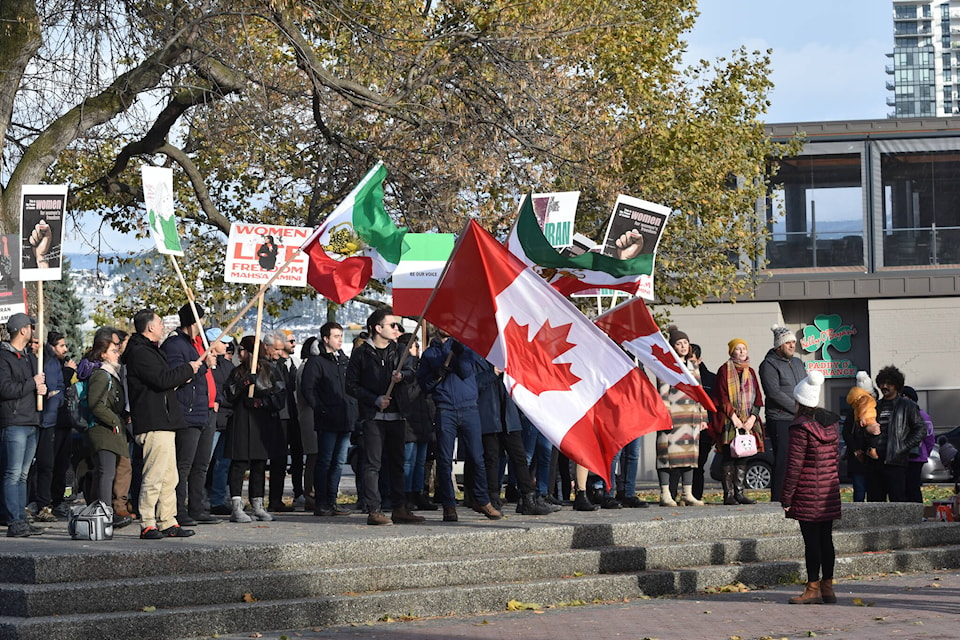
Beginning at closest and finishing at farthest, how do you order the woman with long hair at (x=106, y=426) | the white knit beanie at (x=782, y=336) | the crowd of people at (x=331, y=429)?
the crowd of people at (x=331, y=429) < the woman with long hair at (x=106, y=426) < the white knit beanie at (x=782, y=336)

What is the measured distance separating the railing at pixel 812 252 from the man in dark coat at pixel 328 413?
25146 millimetres

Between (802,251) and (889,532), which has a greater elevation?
(802,251)

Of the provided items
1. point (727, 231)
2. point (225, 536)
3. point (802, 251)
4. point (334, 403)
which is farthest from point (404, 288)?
point (802, 251)

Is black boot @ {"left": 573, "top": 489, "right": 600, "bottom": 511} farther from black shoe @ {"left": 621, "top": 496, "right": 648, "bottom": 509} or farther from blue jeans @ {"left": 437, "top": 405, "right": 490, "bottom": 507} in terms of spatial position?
blue jeans @ {"left": 437, "top": 405, "right": 490, "bottom": 507}

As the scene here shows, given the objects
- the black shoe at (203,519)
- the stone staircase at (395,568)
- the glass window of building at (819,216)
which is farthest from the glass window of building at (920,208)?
the black shoe at (203,519)

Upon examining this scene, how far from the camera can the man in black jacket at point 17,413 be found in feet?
37.2

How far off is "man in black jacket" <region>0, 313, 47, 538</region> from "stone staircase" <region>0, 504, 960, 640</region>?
1.04 metres

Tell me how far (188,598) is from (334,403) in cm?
439

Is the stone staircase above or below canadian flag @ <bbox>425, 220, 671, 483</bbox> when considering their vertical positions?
below

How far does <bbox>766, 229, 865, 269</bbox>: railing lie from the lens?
37.3m

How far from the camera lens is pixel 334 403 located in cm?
1360

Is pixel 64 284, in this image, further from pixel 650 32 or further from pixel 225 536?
pixel 225 536

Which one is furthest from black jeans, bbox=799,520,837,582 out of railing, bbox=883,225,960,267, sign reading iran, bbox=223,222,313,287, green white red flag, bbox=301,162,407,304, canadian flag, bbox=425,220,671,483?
railing, bbox=883,225,960,267

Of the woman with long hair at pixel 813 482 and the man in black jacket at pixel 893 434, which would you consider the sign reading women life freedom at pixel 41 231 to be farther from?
the man in black jacket at pixel 893 434
